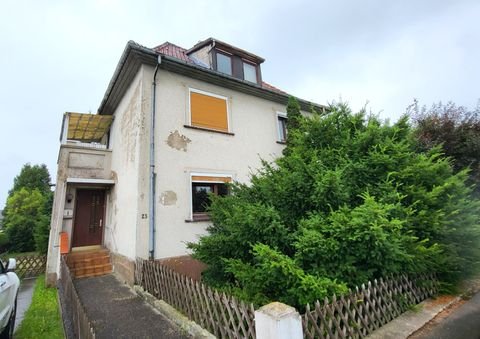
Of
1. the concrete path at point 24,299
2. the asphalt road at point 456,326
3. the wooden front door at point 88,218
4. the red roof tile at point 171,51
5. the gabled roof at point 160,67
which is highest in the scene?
the red roof tile at point 171,51

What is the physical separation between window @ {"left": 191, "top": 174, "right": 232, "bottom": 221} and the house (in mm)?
35

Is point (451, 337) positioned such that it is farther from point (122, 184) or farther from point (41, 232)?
point (41, 232)

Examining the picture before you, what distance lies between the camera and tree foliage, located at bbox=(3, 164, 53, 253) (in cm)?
1364

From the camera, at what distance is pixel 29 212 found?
26.2 m

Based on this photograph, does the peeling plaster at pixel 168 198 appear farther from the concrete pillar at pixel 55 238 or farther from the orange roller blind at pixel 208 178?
the concrete pillar at pixel 55 238

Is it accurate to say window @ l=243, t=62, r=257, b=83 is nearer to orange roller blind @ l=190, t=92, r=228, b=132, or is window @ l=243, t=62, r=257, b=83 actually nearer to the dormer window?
the dormer window

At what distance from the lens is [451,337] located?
3.31 m

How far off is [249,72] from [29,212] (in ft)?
98.7

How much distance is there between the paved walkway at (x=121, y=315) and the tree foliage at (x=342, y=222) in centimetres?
A: 123

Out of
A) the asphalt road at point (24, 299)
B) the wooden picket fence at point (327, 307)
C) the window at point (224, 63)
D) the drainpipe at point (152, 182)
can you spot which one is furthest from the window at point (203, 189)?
the asphalt road at point (24, 299)

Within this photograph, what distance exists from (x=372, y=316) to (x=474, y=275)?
3.82 metres

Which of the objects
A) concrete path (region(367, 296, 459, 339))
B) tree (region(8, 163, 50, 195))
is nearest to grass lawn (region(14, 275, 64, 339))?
concrete path (region(367, 296, 459, 339))

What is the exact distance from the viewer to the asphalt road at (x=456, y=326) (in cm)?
335

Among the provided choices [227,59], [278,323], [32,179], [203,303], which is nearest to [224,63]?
[227,59]
